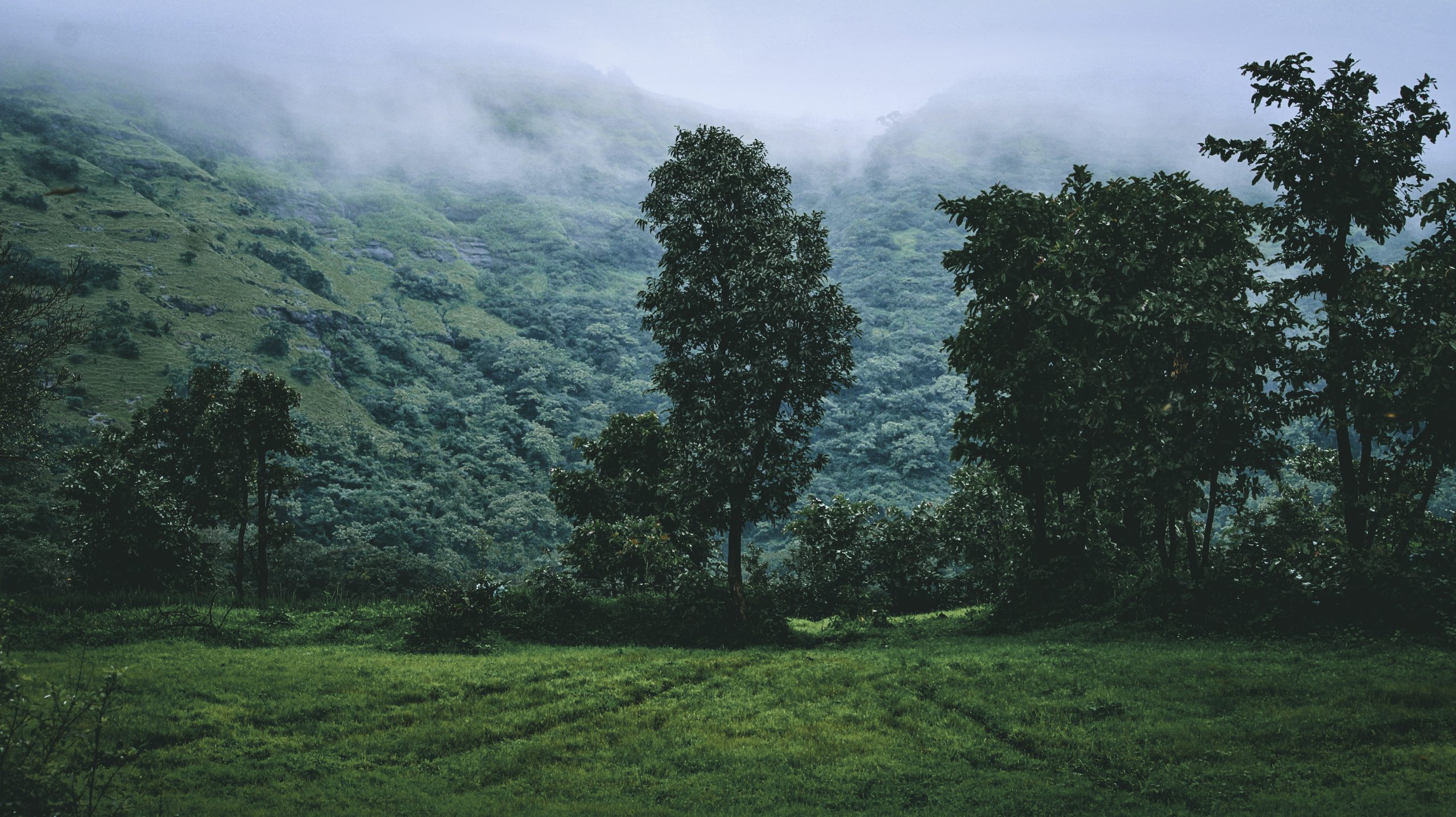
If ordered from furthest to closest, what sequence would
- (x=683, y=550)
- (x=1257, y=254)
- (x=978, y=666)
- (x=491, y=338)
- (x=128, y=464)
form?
(x=491, y=338) < (x=683, y=550) < (x=128, y=464) < (x=1257, y=254) < (x=978, y=666)

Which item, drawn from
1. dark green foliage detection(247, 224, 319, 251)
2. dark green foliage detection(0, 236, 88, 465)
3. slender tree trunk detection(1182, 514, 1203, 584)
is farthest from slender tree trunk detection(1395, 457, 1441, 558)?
dark green foliage detection(247, 224, 319, 251)

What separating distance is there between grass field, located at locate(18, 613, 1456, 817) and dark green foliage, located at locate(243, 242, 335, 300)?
145 meters

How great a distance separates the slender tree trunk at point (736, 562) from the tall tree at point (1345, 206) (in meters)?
15.3

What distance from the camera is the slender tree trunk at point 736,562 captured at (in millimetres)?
24859

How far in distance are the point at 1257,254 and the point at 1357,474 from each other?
6605 mm

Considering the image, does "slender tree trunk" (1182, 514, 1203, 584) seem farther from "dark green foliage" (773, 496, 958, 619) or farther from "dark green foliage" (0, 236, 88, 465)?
"dark green foliage" (0, 236, 88, 465)

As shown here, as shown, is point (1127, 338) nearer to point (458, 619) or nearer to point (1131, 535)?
point (1131, 535)

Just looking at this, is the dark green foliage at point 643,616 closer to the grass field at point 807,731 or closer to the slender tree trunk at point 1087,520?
the grass field at point 807,731

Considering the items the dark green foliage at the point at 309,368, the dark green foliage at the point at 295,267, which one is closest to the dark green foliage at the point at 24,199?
the dark green foliage at the point at 295,267

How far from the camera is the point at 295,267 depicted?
14938 cm

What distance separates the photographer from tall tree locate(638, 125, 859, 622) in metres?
24.9

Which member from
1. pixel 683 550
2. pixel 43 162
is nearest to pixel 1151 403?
pixel 683 550

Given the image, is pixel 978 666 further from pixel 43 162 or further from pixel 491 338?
pixel 43 162

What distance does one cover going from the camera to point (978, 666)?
18891 mm
